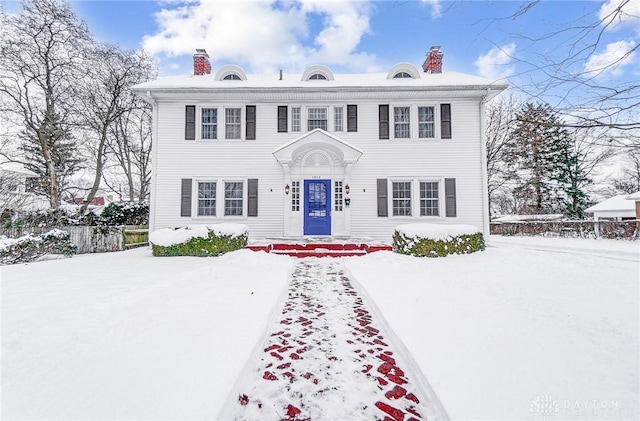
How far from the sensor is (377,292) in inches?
194

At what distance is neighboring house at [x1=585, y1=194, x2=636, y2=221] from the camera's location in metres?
23.3

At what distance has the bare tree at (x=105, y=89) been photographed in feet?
46.8

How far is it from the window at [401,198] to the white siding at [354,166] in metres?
0.28

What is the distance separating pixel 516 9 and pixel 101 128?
18.5m

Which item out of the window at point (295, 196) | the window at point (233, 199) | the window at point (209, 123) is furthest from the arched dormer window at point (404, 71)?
the window at point (233, 199)

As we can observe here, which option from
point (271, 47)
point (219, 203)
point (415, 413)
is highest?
point (271, 47)

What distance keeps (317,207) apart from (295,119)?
11.4ft

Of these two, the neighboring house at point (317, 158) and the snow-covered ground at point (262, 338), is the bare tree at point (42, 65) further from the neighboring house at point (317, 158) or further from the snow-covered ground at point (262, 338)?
the snow-covered ground at point (262, 338)

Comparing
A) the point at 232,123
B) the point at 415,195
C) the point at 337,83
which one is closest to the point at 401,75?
the point at 337,83

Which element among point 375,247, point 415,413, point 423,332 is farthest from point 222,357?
point 375,247

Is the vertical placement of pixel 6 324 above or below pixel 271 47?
below

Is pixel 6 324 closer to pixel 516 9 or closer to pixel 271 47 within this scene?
pixel 516 9

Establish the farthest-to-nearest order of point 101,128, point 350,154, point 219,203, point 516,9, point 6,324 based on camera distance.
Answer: point 101,128, point 219,203, point 350,154, point 6,324, point 516,9

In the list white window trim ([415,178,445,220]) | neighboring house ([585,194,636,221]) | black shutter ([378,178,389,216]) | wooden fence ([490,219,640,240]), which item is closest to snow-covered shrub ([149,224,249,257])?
black shutter ([378,178,389,216])
